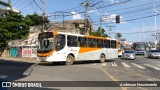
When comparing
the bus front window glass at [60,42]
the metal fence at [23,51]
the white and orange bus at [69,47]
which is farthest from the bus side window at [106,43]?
the metal fence at [23,51]

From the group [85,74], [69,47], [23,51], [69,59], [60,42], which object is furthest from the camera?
[23,51]

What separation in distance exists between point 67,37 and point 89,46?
407cm

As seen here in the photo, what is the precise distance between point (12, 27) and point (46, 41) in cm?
2549

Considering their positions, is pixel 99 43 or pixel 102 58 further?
pixel 102 58

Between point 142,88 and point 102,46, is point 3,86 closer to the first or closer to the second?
point 142,88

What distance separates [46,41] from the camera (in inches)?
1010

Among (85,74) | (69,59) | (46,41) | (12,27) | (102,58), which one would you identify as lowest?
(85,74)

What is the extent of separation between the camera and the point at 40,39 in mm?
26234

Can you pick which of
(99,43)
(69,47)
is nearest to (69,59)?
(69,47)

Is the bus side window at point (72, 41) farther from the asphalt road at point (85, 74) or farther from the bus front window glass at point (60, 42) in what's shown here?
the asphalt road at point (85, 74)

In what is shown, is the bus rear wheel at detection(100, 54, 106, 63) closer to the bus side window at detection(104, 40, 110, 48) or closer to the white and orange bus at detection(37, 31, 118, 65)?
the white and orange bus at detection(37, 31, 118, 65)

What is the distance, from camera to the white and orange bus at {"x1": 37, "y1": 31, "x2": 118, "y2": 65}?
990 inches

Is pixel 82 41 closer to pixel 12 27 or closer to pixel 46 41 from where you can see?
pixel 46 41

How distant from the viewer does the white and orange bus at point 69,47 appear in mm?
25141
